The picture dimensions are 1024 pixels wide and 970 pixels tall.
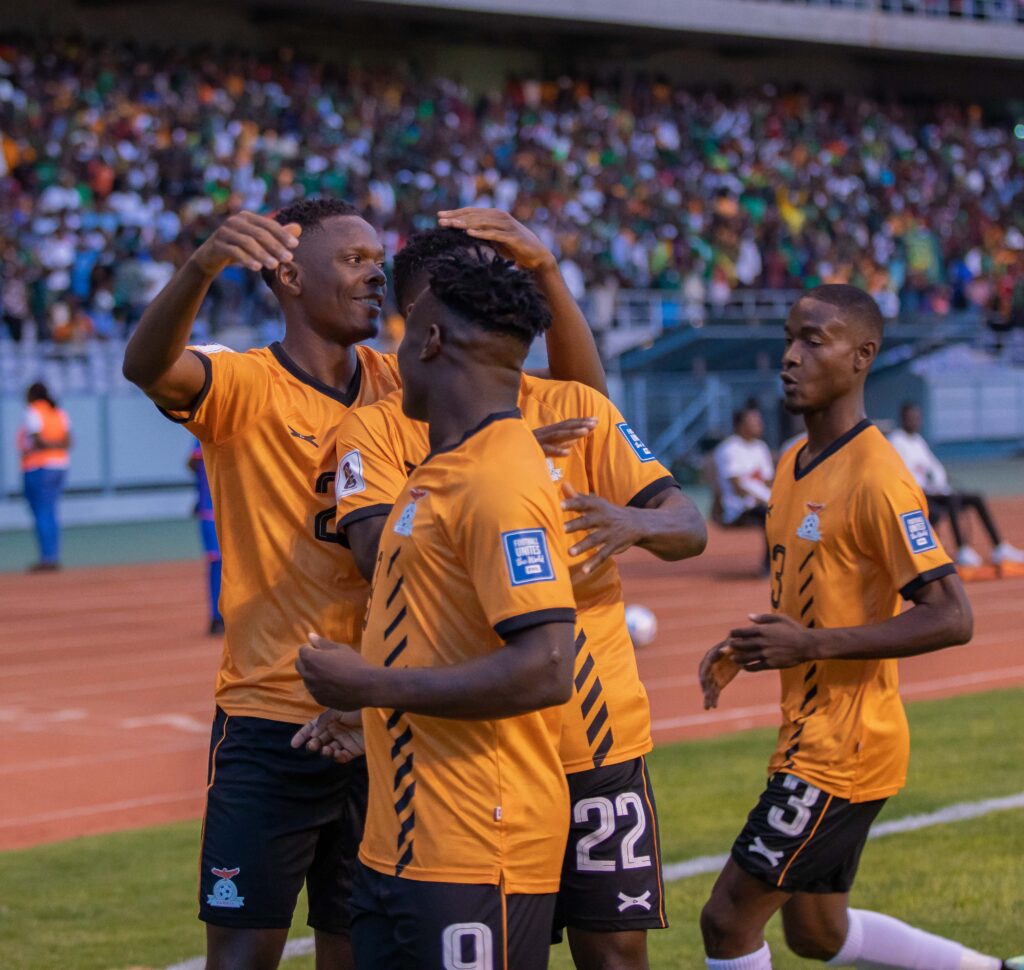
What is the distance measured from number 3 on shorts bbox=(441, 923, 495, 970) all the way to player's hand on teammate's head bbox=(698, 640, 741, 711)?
1510 mm

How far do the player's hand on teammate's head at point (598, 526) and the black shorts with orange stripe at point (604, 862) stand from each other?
61cm

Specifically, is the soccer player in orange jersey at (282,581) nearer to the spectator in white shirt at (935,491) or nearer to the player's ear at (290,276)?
the player's ear at (290,276)

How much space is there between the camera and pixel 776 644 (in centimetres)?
421

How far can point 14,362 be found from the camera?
2186 cm

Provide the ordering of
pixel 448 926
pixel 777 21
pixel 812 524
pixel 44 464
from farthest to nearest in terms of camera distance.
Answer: pixel 777 21, pixel 44 464, pixel 812 524, pixel 448 926

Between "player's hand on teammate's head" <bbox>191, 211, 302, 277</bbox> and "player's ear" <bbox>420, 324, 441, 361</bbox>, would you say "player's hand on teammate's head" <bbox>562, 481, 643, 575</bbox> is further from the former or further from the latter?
"player's hand on teammate's head" <bbox>191, 211, 302, 277</bbox>

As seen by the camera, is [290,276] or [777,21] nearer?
[290,276]

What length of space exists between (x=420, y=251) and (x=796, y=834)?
70.2 inches

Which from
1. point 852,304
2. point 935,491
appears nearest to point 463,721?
point 852,304

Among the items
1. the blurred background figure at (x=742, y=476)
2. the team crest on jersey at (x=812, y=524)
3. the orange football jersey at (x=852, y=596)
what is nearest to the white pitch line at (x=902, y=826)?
the orange football jersey at (x=852, y=596)

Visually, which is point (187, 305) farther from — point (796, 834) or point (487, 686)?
point (796, 834)

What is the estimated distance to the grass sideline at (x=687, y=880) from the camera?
5.87 m

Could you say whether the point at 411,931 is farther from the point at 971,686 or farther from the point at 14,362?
the point at 14,362

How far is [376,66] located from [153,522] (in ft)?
46.9
